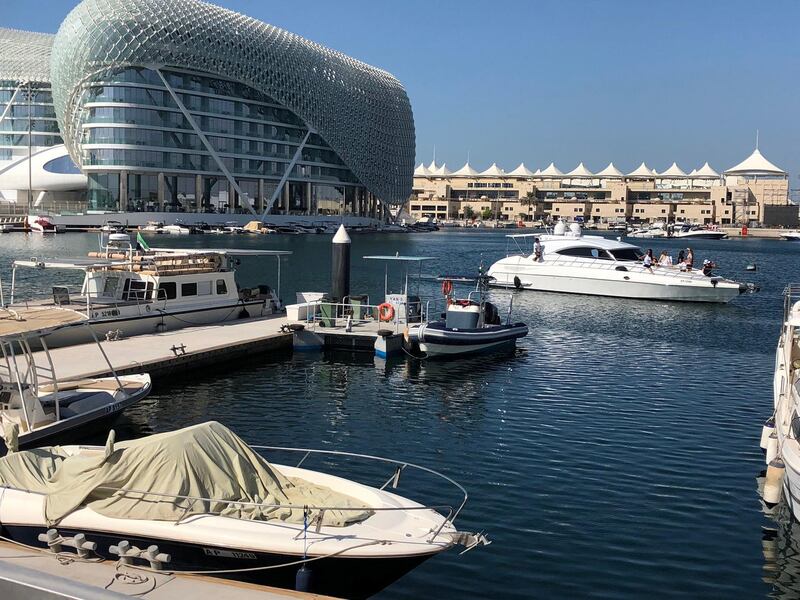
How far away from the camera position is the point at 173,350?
2520 cm

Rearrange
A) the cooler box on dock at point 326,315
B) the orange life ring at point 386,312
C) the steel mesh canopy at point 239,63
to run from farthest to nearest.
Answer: the steel mesh canopy at point 239,63 < the orange life ring at point 386,312 < the cooler box on dock at point 326,315

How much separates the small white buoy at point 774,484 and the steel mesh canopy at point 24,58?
152347mm

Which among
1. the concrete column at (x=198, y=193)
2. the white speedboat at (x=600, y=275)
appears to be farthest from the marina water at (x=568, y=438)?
the concrete column at (x=198, y=193)

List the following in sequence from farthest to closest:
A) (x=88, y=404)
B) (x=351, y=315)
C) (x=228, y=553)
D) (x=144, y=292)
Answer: (x=351, y=315) < (x=144, y=292) < (x=88, y=404) < (x=228, y=553)

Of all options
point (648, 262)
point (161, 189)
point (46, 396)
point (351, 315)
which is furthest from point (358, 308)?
point (161, 189)

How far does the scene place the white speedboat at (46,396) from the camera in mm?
15344

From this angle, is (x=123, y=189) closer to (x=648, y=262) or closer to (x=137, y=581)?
(x=648, y=262)

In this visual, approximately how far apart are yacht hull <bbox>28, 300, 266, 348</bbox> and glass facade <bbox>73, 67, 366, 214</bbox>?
100 m

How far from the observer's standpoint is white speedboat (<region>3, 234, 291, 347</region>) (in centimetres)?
2734

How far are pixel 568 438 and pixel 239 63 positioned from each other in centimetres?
11965

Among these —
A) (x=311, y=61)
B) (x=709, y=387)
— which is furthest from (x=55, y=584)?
(x=311, y=61)

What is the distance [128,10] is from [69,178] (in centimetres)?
3164

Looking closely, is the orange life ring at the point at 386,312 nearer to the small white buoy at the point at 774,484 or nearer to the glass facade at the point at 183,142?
the small white buoy at the point at 774,484

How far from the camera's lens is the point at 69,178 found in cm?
13712
